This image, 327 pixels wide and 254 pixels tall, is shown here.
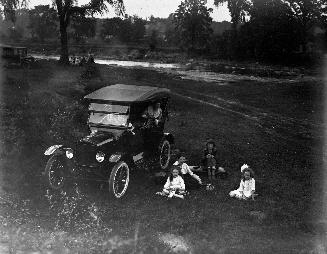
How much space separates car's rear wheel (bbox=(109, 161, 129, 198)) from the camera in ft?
29.5

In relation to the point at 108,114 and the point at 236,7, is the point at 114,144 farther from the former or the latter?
the point at 236,7

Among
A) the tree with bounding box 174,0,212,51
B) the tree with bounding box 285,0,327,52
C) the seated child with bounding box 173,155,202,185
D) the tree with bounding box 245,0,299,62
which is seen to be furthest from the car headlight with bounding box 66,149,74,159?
the tree with bounding box 174,0,212,51

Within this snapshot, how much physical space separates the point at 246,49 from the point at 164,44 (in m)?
39.6

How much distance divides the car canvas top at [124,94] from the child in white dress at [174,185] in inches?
83.6

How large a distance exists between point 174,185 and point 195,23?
7334 cm

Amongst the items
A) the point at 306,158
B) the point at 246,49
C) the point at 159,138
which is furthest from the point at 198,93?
the point at 246,49

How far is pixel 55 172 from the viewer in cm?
972

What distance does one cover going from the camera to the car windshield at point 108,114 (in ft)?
33.5

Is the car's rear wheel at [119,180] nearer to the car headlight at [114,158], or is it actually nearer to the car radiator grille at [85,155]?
the car headlight at [114,158]

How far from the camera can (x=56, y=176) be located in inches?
385

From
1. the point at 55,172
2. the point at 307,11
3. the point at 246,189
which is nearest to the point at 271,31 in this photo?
the point at 307,11

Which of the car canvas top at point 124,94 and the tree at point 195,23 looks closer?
the car canvas top at point 124,94

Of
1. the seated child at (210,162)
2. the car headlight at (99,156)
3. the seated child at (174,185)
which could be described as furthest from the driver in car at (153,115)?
the car headlight at (99,156)

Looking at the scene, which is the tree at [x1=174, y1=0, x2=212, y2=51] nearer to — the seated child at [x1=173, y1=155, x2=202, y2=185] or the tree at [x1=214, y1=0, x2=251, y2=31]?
the tree at [x1=214, y1=0, x2=251, y2=31]
